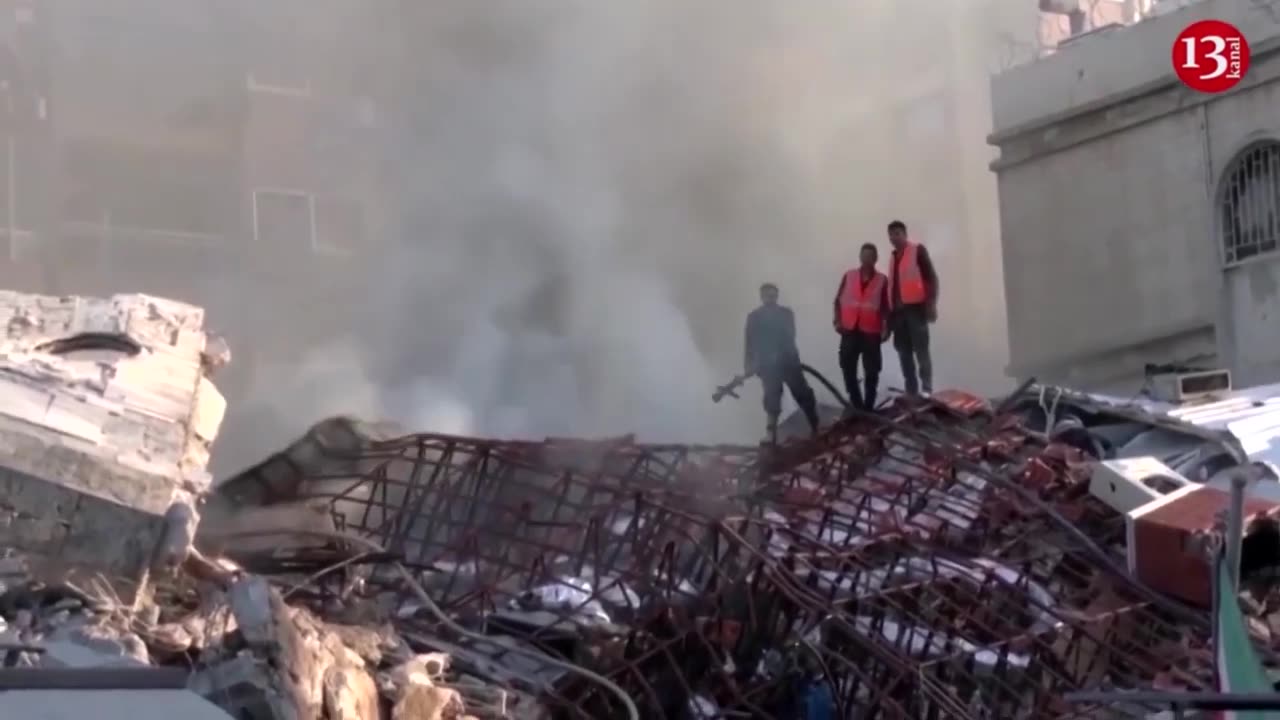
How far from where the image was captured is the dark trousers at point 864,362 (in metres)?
8.39

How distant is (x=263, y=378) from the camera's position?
40.5 ft

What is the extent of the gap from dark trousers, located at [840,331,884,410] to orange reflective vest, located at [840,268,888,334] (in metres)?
0.04

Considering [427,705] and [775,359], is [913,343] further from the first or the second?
[427,705]

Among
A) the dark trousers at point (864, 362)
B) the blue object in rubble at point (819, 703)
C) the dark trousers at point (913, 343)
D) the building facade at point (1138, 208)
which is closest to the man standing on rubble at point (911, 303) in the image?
the dark trousers at point (913, 343)

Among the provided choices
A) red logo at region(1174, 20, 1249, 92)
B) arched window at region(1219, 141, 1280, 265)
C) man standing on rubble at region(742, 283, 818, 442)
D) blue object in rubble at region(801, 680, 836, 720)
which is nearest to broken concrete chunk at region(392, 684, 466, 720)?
blue object in rubble at region(801, 680, 836, 720)

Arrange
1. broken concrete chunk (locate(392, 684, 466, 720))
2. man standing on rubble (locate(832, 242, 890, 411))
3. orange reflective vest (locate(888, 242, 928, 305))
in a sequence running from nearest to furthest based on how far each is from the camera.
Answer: broken concrete chunk (locate(392, 684, 466, 720)) → orange reflective vest (locate(888, 242, 928, 305)) → man standing on rubble (locate(832, 242, 890, 411))

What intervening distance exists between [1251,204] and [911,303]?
6109 mm

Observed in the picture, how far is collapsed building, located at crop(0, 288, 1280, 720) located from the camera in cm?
490

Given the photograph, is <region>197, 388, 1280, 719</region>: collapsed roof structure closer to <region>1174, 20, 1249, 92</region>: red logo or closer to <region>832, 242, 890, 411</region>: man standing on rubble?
<region>832, 242, 890, 411</region>: man standing on rubble

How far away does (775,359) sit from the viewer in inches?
337

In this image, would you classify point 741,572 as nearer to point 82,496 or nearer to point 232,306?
point 82,496

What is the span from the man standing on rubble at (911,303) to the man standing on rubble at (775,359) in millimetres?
456

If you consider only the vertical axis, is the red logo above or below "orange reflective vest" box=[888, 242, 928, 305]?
above

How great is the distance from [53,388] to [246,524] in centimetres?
139
